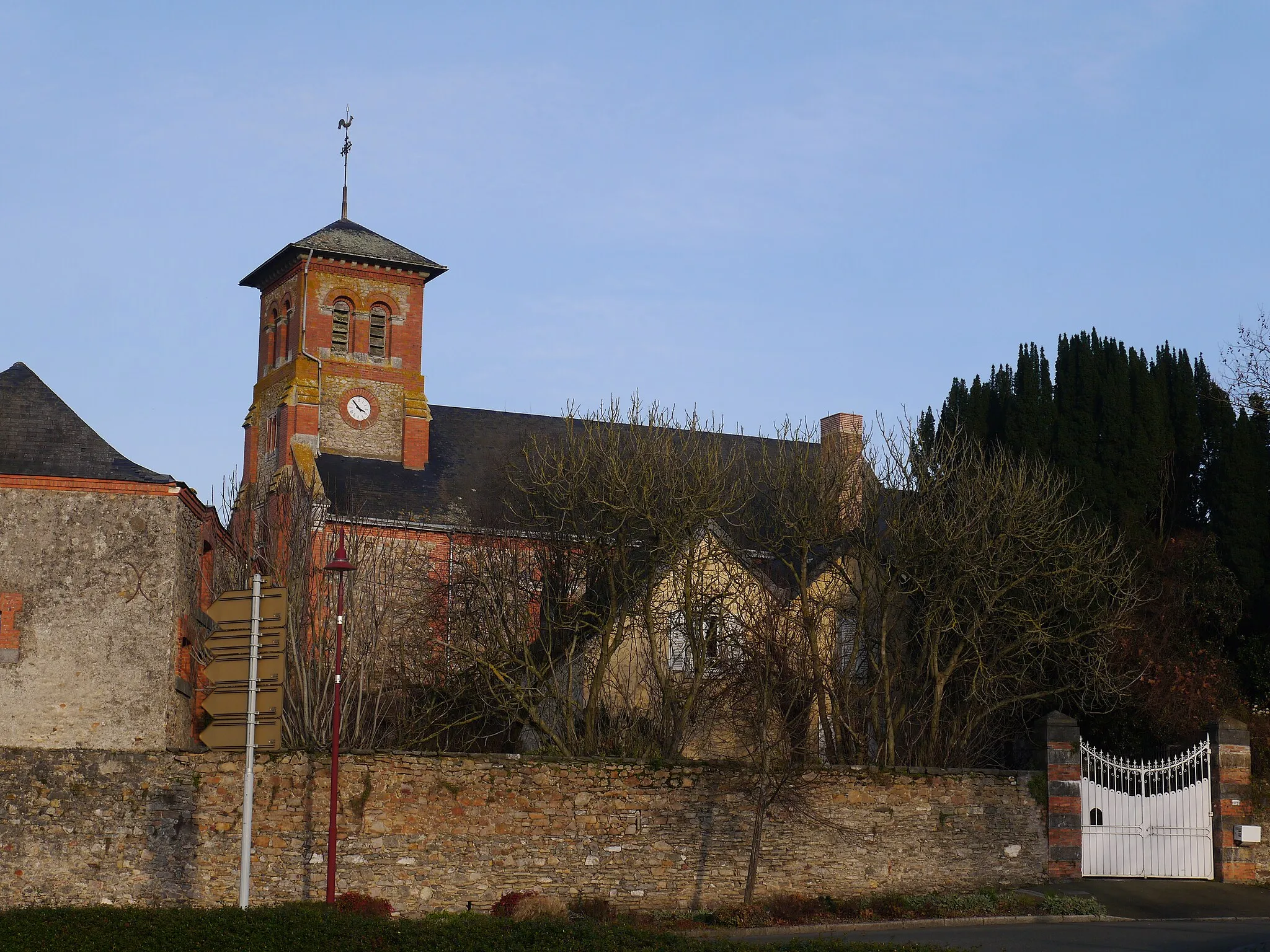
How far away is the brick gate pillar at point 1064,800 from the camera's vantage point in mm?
23141

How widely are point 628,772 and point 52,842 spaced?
25.2 ft

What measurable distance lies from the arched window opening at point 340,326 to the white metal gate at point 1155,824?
2841cm

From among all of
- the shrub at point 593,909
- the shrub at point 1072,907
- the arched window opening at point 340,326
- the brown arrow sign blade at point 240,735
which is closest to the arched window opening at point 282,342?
the arched window opening at point 340,326

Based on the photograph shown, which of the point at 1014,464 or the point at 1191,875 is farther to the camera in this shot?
the point at 1014,464

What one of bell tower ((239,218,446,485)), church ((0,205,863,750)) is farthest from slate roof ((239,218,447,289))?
church ((0,205,863,750))

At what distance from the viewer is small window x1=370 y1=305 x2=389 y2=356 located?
4644 centimetres

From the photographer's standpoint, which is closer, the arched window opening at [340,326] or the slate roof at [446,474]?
the slate roof at [446,474]

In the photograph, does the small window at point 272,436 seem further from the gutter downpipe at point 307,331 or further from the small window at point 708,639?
the small window at point 708,639

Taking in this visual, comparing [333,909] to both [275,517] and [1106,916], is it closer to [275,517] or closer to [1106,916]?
[1106,916]

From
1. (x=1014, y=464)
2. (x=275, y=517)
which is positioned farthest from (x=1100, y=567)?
(x=275, y=517)

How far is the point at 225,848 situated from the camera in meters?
20.3

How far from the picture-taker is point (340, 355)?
45.8 metres

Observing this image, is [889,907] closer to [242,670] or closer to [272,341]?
[242,670]

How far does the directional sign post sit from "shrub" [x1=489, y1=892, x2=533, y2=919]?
419 centimetres
